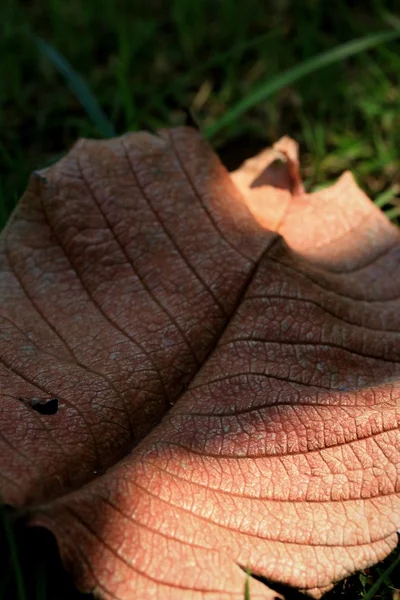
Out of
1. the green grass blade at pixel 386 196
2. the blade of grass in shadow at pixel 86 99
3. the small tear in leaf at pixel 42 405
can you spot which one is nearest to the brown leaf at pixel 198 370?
the small tear in leaf at pixel 42 405

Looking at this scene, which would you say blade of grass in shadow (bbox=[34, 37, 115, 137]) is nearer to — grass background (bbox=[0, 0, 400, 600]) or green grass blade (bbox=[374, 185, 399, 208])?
grass background (bbox=[0, 0, 400, 600])

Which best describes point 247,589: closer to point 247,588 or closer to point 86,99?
point 247,588

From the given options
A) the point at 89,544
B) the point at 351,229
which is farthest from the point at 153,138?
the point at 89,544

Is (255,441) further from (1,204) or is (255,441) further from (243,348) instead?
(1,204)

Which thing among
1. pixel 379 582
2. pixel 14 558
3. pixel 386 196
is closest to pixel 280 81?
pixel 386 196

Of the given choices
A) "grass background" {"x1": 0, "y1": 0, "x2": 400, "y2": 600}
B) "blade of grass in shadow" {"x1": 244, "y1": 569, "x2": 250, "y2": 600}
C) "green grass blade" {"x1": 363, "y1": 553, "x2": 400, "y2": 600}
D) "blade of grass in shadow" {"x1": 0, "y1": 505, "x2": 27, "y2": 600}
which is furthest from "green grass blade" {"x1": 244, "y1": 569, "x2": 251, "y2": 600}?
"grass background" {"x1": 0, "y1": 0, "x2": 400, "y2": 600}

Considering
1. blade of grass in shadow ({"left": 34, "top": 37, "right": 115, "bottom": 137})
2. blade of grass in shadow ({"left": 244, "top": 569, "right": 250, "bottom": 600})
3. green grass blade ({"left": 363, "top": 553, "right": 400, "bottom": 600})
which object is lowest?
blade of grass in shadow ({"left": 244, "top": 569, "right": 250, "bottom": 600})
